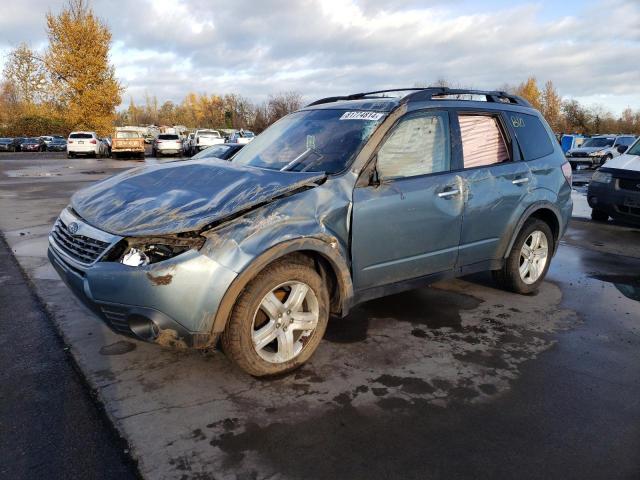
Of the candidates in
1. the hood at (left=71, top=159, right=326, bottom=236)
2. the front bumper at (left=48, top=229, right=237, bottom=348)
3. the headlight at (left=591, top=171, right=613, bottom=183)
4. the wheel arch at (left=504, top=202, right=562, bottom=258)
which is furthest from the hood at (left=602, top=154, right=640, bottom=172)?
the front bumper at (left=48, top=229, right=237, bottom=348)

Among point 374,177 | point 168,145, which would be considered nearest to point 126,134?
point 168,145

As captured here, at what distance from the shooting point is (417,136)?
13.0ft

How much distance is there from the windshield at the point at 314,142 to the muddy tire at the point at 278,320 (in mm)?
866

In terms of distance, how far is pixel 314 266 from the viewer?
343 cm

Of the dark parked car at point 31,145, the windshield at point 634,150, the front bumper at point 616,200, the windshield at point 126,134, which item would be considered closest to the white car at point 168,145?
the windshield at point 126,134

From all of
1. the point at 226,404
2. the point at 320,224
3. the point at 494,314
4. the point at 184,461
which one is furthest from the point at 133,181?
the point at 494,314

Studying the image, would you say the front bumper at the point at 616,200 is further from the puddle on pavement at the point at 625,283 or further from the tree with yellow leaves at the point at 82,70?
the tree with yellow leaves at the point at 82,70

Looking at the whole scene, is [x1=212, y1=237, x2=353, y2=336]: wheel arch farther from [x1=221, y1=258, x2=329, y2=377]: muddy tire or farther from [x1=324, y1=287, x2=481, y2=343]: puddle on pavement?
[x1=324, y1=287, x2=481, y2=343]: puddle on pavement

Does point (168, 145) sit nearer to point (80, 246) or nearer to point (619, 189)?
point (619, 189)

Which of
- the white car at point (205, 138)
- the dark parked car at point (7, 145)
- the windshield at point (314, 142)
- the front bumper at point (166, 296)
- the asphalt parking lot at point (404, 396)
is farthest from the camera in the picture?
the dark parked car at point (7, 145)

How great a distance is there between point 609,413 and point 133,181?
11.7 ft

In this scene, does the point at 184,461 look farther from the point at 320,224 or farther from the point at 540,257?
the point at 540,257

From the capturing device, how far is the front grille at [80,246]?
3.07 metres

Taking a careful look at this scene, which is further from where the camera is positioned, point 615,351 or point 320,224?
point 615,351
